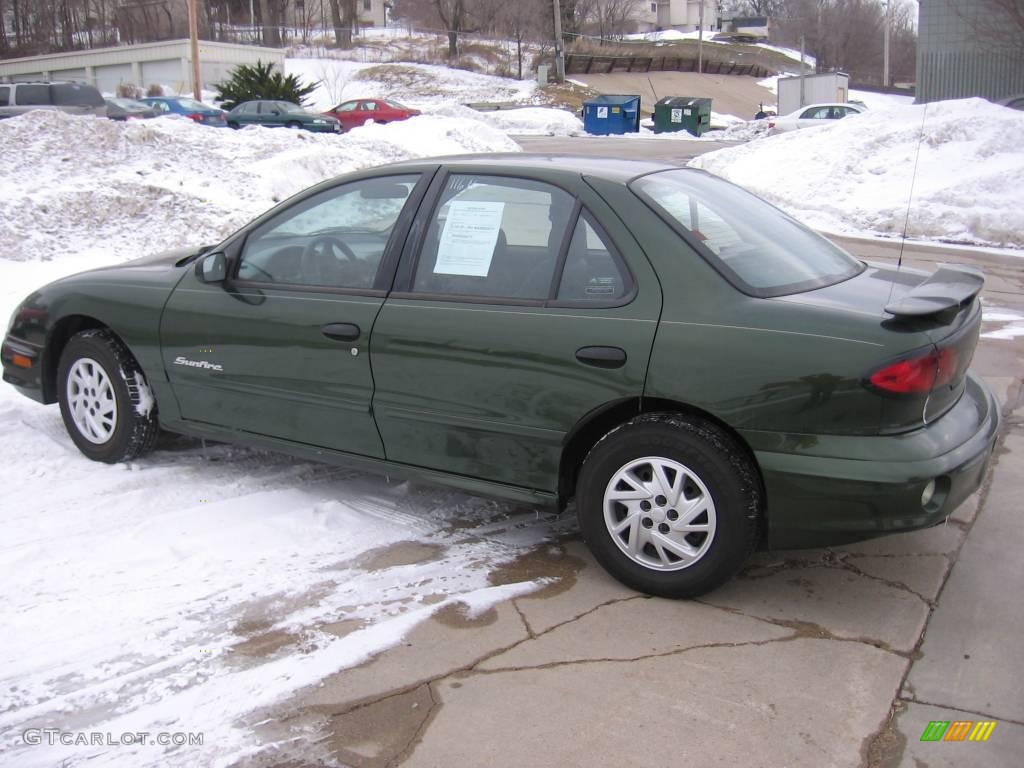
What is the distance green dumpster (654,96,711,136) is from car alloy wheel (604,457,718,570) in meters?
39.4

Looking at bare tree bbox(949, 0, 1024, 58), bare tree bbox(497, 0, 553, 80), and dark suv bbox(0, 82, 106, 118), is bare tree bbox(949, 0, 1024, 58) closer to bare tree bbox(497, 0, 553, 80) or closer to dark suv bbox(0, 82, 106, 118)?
dark suv bbox(0, 82, 106, 118)

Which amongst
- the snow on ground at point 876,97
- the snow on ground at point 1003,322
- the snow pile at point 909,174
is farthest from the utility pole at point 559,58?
the snow on ground at point 1003,322

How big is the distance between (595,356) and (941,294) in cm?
130

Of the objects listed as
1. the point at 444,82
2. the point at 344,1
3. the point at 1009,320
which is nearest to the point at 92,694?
the point at 1009,320

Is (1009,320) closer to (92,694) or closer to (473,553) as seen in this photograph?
(473,553)

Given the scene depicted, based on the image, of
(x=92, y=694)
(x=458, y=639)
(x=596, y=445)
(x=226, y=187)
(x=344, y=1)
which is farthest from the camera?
(x=344, y=1)

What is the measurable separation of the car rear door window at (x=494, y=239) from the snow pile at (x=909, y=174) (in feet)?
30.7

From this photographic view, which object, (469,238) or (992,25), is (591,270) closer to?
(469,238)

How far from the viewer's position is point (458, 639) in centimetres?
352

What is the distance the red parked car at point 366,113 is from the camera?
35.4 metres

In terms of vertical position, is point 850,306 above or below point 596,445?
above

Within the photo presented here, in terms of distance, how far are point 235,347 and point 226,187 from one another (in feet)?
26.1

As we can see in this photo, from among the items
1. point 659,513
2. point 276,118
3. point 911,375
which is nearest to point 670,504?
point 659,513

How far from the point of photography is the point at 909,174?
558 inches
